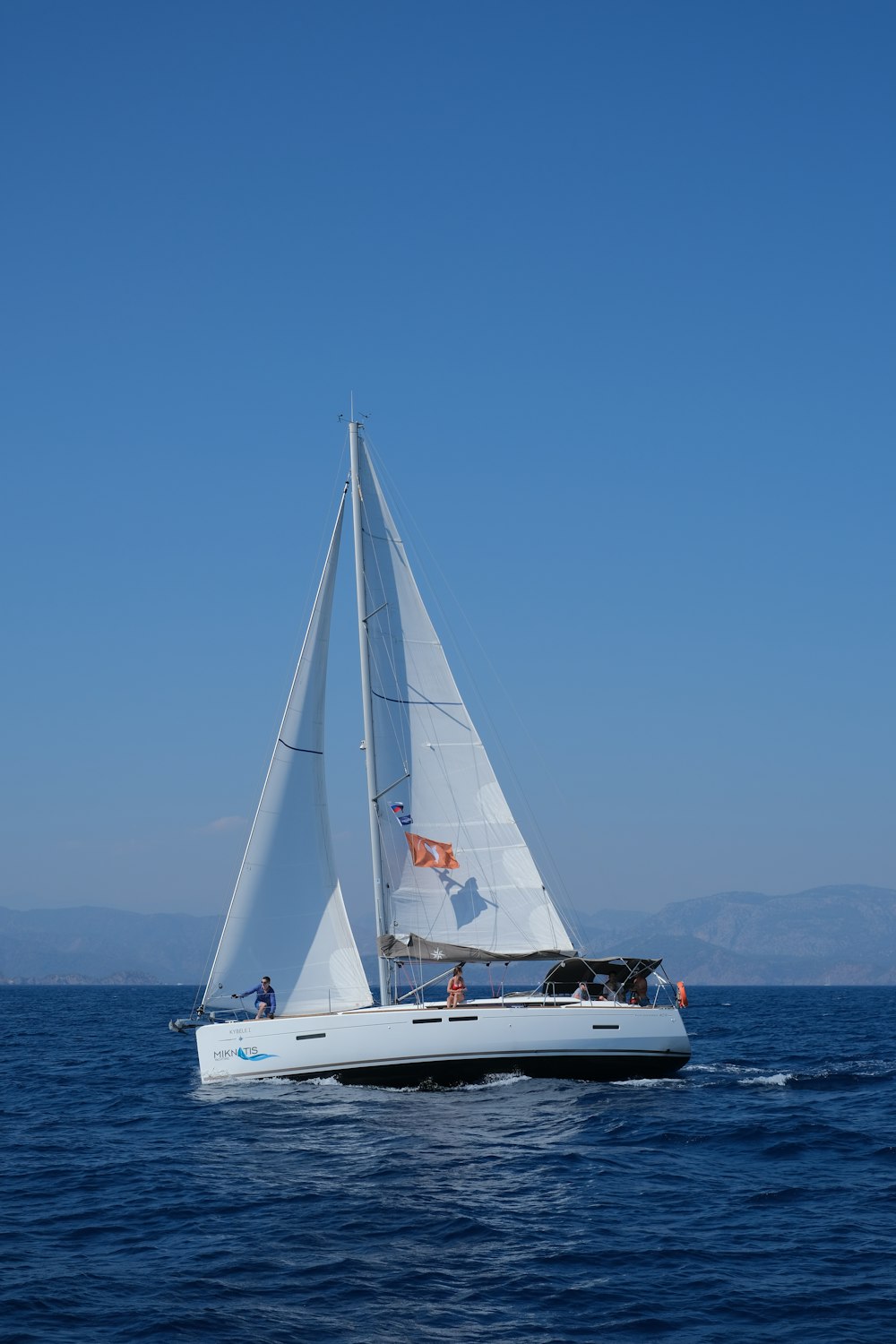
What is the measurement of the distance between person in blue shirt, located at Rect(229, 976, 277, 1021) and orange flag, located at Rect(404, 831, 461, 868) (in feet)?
13.2

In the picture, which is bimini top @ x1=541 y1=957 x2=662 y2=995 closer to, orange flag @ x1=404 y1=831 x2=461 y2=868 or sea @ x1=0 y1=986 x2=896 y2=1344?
sea @ x1=0 y1=986 x2=896 y2=1344

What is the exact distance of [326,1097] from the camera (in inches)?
905

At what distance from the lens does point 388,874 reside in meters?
26.3

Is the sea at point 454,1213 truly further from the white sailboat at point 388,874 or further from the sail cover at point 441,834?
the sail cover at point 441,834

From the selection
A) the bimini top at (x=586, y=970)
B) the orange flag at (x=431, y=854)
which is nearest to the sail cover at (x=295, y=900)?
the orange flag at (x=431, y=854)

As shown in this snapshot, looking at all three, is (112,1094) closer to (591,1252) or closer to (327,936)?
(327,936)

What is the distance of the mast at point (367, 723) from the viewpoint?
26.0 m

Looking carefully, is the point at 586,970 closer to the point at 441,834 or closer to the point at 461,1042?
the point at 461,1042

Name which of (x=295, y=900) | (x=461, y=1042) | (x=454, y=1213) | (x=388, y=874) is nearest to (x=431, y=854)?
(x=388, y=874)

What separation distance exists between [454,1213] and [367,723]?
13.1 meters

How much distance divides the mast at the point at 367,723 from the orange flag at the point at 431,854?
2.56 ft

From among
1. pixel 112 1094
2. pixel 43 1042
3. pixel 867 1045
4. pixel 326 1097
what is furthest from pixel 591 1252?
pixel 43 1042

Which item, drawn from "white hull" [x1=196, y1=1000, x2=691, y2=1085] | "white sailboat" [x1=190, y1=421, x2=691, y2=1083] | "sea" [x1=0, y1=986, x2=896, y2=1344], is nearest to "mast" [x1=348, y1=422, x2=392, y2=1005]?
"white sailboat" [x1=190, y1=421, x2=691, y2=1083]

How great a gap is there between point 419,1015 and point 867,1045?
73.1 ft
